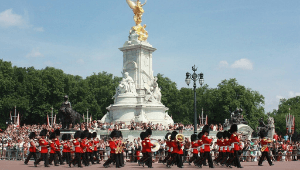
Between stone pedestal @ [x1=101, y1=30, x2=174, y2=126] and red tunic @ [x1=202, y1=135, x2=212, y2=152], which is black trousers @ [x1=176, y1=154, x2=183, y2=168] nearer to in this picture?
red tunic @ [x1=202, y1=135, x2=212, y2=152]

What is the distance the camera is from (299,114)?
269 feet

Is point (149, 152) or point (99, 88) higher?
point (99, 88)

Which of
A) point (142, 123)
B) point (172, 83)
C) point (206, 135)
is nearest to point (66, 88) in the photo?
point (172, 83)

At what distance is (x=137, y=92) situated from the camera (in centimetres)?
4503

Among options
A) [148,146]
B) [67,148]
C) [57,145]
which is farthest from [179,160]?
[57,145]

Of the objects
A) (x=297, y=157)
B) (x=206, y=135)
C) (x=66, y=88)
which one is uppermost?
(x=66, y=88)

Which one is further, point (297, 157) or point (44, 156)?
point (297, 157)

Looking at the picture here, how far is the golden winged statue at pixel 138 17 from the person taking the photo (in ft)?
154

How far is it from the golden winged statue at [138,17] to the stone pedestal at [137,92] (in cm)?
59

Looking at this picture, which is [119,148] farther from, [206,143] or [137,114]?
[137,114]

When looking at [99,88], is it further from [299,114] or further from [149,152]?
[149,152]

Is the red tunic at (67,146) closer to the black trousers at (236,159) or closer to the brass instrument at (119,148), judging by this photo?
the brass instrument at (119,148)

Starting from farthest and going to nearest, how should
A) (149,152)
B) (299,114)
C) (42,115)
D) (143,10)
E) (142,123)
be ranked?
(299,114), (42,115), (143,10), (142,123), (149,152)

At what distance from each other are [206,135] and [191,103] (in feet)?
176
